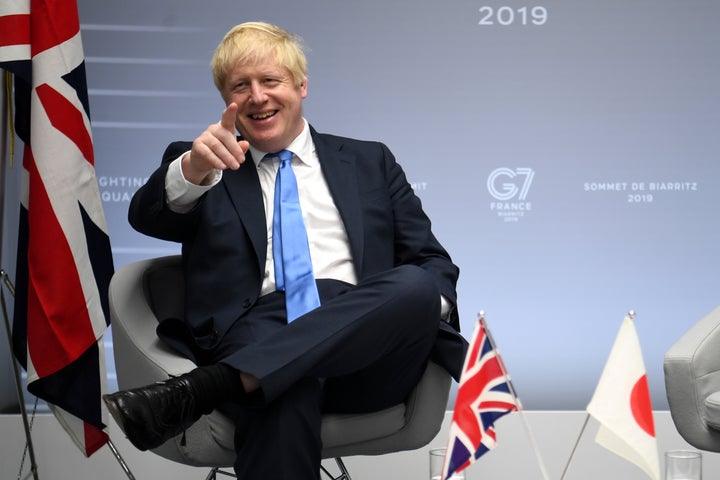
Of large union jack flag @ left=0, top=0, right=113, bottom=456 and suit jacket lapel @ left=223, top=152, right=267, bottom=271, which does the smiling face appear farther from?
large union jack flag @ left=0, top=0, right=113, bottom=456

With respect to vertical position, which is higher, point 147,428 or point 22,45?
point 22,45

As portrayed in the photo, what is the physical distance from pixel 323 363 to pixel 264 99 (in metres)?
0.76

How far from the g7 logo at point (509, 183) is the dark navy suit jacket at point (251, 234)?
1044mm

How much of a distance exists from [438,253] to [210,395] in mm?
804

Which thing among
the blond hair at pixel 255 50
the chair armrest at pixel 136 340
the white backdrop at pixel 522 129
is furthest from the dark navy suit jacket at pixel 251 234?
the white backdrop at pixel 522 129

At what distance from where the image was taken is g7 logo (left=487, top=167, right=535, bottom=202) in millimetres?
3693

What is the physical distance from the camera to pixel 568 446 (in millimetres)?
3439

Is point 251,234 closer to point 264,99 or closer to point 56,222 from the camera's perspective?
point 264,99

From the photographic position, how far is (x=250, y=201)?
2.54m

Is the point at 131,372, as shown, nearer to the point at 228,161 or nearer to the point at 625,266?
the point at 228,161

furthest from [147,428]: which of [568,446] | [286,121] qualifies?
[568,446]

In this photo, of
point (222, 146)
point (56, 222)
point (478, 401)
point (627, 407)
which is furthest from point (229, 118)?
point (627, 407)

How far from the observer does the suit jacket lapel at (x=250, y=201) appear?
8.16ft

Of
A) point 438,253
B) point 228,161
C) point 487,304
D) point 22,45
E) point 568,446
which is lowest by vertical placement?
point 568,446
